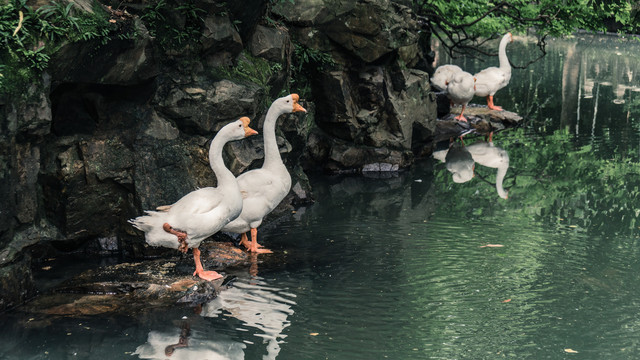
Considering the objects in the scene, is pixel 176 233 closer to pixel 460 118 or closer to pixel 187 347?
pixel 187 347

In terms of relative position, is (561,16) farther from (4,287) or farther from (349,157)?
(4,287)

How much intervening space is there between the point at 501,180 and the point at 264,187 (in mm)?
5757

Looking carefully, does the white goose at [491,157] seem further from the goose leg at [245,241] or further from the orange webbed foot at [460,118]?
the goose leg at [245,241]

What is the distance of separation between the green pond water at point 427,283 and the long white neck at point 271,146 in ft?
3.50

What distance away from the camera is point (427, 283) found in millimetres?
7984

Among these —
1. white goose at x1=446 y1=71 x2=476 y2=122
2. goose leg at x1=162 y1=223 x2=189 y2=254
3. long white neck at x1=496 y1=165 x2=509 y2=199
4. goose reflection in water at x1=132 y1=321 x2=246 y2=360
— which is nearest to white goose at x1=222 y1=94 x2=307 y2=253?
goose leg at x1=162 y1=223 x2=189 y2=254

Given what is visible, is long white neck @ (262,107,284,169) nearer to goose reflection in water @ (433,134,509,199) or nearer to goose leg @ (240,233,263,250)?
goose leg @ (240,233,263,250)

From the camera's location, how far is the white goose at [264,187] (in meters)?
8.82

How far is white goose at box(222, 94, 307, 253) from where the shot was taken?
882cm

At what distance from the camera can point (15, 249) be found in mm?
7258

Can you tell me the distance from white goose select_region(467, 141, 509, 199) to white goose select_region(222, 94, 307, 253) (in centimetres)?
483

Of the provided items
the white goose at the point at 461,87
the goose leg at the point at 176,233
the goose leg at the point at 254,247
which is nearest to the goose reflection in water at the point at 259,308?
the goose leg at the point at 176,233

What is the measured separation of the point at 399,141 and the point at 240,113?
516 cm

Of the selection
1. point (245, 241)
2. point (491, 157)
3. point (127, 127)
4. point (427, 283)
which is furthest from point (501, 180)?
point (127, 127)
